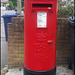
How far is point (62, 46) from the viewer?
3.92 meters

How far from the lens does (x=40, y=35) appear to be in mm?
2707

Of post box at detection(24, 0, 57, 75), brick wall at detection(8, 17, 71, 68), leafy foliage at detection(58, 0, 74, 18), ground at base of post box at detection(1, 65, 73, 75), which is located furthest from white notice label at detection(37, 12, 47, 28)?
leafy foliage at detection(58, 0, 74, 18)

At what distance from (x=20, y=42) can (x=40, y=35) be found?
1.27 m

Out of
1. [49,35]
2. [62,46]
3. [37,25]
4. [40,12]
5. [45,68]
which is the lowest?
[45,68]

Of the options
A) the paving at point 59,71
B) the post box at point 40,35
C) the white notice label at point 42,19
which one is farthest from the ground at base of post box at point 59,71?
the white notice label at point 42,19

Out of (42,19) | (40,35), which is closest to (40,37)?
(40,35)

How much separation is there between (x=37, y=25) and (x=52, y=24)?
0.28m

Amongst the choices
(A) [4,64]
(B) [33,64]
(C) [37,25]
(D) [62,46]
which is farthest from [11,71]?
(C) [37,25]

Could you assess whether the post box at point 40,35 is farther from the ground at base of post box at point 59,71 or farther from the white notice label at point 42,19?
the ground at base of post box at point 59,71

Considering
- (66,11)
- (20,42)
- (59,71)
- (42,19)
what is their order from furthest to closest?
(66,11)
(20,42)
(59,71)
(42,19)

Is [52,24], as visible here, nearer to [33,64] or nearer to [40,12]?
[40,12]

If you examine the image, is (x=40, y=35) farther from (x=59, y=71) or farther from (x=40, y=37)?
(x=59, y=71)

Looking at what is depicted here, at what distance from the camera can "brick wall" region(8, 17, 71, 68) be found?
3.81m

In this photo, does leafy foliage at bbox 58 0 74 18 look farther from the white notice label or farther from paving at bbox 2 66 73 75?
the white notice label
